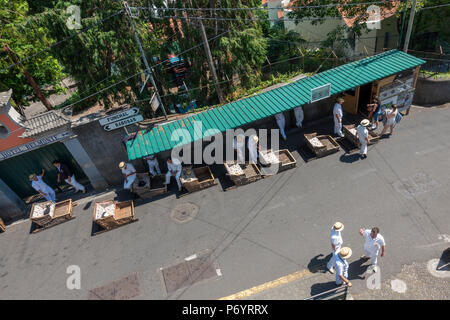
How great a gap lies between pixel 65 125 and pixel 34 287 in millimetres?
6696

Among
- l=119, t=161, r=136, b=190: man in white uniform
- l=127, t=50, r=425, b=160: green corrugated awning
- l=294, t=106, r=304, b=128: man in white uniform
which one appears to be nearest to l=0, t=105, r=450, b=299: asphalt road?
l=119, t=161, r=136, b=190: man in white uniform

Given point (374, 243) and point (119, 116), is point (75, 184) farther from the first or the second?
point (374, 243)

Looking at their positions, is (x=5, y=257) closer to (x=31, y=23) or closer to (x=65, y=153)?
(x=65, y=153)

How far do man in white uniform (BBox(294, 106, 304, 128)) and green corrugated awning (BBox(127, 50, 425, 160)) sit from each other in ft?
5.02

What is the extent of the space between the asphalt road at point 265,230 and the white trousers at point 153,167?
167cm

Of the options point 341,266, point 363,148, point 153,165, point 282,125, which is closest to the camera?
point 341,266

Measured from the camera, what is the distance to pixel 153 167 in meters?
13.7

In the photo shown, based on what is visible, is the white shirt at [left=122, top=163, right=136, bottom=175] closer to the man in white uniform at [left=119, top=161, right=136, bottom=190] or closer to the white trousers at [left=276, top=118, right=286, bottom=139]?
the man in white uniform at [left=119, top=161, right=136, bottom=190]

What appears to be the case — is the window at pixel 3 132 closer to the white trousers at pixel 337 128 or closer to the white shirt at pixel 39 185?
the white shirt at pixel 39 185

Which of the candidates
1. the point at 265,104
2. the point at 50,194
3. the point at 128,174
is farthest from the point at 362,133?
the point at 50,194

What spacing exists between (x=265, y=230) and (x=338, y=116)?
7064 mm

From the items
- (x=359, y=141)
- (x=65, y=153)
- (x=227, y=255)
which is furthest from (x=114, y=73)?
(x=359, y=141)

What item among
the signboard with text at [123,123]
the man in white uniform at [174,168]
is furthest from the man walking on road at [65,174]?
the man in white uniform at [174,168]

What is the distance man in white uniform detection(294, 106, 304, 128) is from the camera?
1482 centimetres
